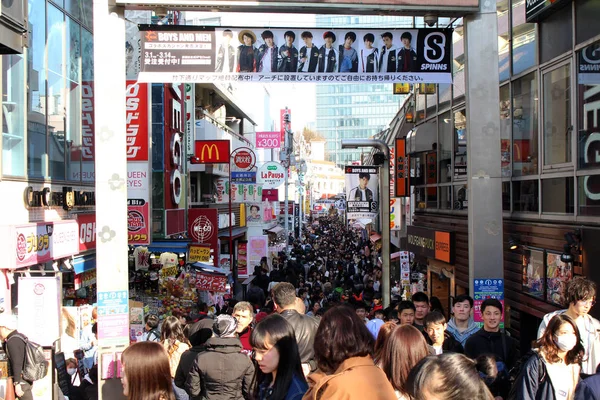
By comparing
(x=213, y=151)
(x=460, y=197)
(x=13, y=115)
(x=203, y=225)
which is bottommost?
(x=203, y=225)

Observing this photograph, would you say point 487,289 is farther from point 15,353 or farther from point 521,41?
point 15,353

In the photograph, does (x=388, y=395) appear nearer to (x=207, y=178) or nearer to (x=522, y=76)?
(x=522, y=76)

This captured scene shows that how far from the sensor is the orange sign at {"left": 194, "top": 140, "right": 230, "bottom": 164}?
2272 cm

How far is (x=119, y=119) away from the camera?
9.07 metres

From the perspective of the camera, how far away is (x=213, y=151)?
898 inches

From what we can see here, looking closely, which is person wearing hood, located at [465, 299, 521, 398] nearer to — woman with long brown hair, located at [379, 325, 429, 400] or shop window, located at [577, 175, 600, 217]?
woman with long brown hair, located at [379, 325, 429, 400]

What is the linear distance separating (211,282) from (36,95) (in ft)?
20.6

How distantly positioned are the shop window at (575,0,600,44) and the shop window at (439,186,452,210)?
6.32 metres

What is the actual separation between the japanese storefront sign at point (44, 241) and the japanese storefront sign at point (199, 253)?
189 inches

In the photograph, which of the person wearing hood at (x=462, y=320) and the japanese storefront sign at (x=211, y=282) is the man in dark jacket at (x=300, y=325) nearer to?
the person wearing hood at (x=462, y=320)

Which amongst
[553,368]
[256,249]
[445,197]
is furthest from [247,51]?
[256,249]

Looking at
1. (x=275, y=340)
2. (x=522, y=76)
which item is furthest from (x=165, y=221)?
(x=275, y=340)

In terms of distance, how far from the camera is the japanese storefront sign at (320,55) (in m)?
9.35

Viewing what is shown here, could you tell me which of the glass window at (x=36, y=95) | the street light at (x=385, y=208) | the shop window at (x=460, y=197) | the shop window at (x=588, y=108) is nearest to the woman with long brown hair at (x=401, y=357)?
the shop window at (x=588, y=108)
